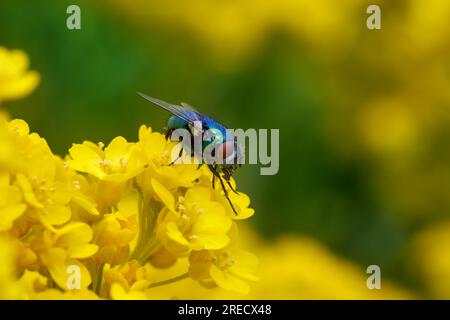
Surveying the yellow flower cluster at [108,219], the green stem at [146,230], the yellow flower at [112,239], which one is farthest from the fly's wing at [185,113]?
the yellow flower at [112,239]

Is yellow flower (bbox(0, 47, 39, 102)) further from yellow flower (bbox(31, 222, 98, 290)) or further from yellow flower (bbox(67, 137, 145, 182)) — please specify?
yellow flower (bbox(31, 222, 98, 290))

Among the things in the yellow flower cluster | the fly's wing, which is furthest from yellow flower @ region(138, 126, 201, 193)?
the fly's wing

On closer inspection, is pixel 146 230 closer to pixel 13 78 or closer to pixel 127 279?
pixel 127 279

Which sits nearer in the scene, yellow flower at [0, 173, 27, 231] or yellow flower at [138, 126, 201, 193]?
yellow flower at [0, 173, 27, 231]

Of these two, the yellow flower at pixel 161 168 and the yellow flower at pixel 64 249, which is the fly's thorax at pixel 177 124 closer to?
the yellow flower at pixel 161 168

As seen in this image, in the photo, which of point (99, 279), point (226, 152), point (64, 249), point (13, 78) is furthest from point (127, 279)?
point (13, 78)
